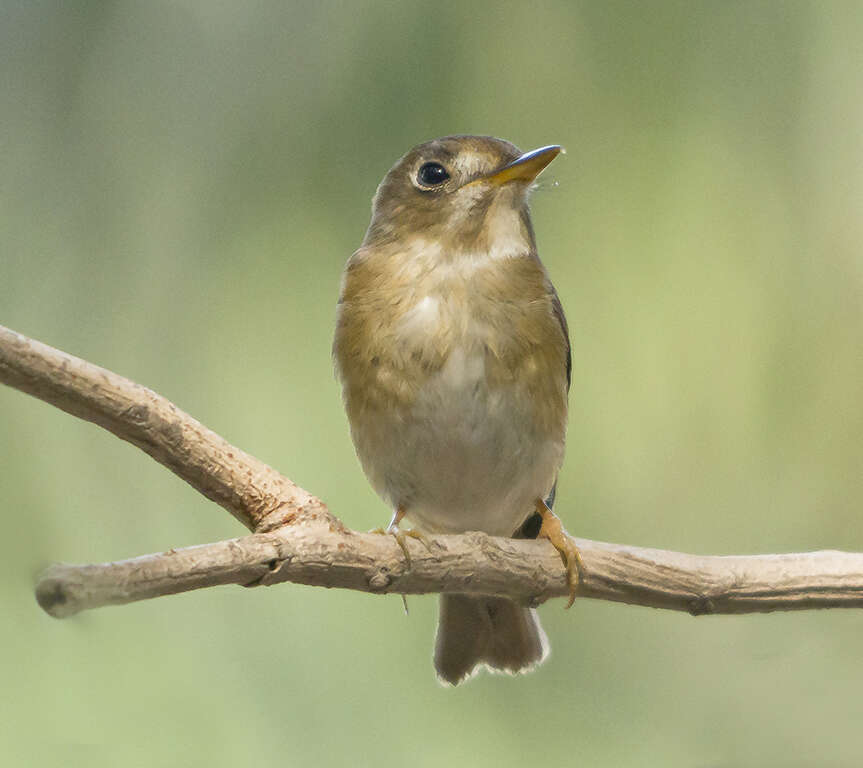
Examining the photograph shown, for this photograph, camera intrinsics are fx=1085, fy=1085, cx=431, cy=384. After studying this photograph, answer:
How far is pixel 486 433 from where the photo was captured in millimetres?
1831

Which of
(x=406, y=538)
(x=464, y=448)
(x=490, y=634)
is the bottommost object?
(x=406, y=538)

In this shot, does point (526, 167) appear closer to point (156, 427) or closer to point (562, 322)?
point (562, 322)

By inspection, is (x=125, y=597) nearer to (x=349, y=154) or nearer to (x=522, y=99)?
(x=349, y=154)

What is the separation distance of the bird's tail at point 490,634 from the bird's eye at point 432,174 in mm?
771

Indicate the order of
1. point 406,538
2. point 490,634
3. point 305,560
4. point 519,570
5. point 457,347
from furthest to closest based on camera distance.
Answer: point 490,634
point 457,347
point 519,570
point 406,538
point 305,560

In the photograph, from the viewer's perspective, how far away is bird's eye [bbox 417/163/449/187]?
189cm

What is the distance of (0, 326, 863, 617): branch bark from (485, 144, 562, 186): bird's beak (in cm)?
60

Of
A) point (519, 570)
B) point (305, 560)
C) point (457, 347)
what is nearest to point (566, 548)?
point (519, 570)

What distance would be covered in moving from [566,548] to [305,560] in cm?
54

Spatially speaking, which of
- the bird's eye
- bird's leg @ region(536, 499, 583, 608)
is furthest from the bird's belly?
the bird's eye

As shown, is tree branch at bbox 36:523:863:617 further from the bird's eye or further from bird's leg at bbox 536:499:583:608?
the bird's eye

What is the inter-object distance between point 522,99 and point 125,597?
136 cm

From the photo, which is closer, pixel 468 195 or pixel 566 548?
pixel 566 548

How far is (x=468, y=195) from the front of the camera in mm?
1861
